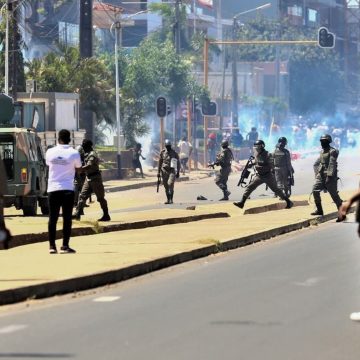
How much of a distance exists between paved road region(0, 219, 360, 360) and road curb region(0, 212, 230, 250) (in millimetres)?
3634

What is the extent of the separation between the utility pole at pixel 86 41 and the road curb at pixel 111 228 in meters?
28.8

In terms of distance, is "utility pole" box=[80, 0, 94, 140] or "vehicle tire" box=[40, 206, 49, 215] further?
"utility pole" box=[80, 0, 94, 140]

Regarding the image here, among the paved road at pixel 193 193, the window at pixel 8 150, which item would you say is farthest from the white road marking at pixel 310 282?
the paved road at pixel 193 193

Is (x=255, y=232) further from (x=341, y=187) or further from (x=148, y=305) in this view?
(x=341, y=187)

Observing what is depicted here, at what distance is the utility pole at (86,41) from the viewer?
57.6m

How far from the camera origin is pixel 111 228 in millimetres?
24109

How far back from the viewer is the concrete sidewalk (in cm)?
1444

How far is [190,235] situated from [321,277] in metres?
6.54

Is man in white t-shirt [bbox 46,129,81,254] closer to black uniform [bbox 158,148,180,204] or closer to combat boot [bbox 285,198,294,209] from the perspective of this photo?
combat boot [bbox 285,198,294,209]

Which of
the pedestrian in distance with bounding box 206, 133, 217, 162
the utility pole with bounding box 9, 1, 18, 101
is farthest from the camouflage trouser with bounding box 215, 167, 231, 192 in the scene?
the pedestrian in distance with bounding box 206, 133, 217, 162

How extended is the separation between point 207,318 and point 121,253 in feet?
21.2

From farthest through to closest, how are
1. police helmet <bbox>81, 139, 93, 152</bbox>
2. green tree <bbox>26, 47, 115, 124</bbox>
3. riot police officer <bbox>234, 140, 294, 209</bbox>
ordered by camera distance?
green tree <bbox>26, 47, 115, 124</bbox>
riot police officer <bbox>234, 140, 294, 209</bbox>
police helmet <bbox>81, 139, 93, 152</bbox>

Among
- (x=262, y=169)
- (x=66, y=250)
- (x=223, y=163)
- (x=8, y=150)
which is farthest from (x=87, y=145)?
(x=223, y=163)

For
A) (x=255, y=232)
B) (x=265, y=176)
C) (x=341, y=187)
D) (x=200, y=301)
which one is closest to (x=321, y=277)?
(x=200, y=301)
